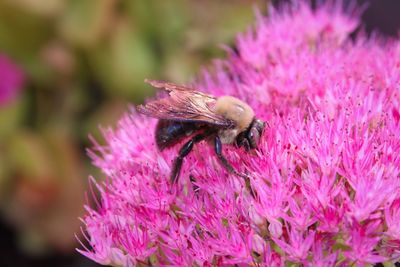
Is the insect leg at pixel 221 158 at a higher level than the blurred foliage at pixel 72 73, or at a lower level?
lower

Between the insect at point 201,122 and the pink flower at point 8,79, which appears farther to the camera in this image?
the pink flower at point 8,79

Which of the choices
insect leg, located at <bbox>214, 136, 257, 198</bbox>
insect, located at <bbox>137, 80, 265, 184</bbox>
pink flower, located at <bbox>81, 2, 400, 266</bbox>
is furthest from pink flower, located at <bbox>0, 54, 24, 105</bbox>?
insect leg, located at <bbox>214, 136, 257, 198</bbox>

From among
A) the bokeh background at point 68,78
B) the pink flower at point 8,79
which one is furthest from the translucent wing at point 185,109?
the pink flower at point 8,79

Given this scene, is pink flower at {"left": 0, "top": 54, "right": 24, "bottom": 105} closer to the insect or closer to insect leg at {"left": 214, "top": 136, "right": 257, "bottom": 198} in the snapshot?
the insect

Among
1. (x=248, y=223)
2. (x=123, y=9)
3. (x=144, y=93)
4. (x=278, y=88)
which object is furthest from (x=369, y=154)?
(x=123, y=9)

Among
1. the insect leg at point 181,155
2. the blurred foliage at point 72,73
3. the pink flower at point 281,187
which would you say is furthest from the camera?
the blurred foliage at point 72,73

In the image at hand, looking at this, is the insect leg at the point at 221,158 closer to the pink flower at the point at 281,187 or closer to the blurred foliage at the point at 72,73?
the pink flower at the point at 281,187

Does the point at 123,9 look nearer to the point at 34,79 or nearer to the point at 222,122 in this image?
the point at 34,79

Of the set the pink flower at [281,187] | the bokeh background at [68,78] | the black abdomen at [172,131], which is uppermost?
the bokeh background at [68,78]

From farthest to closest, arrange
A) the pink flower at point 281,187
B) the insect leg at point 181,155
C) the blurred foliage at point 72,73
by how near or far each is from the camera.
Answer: the blurred foliage at point 72,73, the insect leg at point 181,155, the pink flower at point 281,187
